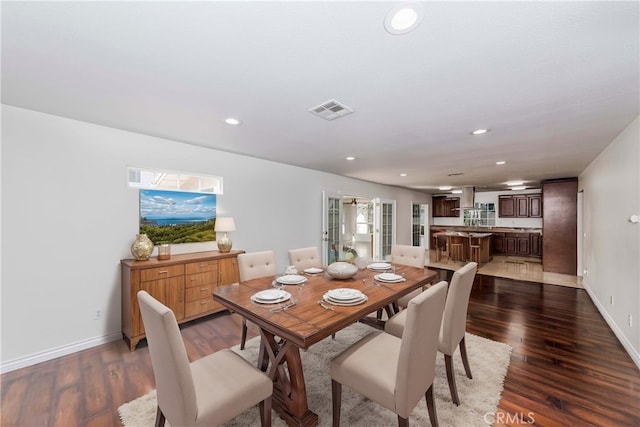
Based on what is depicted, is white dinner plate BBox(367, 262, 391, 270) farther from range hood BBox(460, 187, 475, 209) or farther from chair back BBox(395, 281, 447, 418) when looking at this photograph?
range hood BBox(460, 187, 475, 209)

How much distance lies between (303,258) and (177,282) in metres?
1.52

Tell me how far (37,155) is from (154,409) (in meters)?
2.59

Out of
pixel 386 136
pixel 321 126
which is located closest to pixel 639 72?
pixel 386 136

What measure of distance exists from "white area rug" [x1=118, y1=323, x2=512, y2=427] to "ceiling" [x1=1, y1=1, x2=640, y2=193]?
235 centimetres

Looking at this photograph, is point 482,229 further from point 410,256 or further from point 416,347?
point 416,347

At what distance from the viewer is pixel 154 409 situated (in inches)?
73.9

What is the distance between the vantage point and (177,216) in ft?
11.5

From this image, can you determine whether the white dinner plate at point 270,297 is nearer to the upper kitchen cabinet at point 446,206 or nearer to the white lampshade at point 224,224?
the white lampshade at point 224,224

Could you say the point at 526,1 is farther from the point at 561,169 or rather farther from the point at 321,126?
the point at 561,169

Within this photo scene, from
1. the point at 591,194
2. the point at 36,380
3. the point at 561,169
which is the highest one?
the point at 561,169

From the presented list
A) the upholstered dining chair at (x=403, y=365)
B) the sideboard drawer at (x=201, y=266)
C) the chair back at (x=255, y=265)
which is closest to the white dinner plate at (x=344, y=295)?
the upholstered dining chair at (x=403, y=365)

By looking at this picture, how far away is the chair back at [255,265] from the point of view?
8.96 feet

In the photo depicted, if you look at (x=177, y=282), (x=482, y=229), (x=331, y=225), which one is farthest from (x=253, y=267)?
(x=482, y=229)

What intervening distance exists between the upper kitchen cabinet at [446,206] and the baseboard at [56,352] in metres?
10.7
